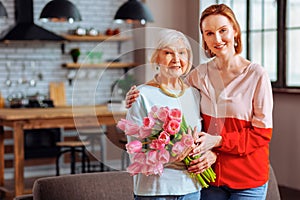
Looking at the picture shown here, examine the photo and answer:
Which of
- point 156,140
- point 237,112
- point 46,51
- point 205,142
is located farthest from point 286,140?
point 156,140

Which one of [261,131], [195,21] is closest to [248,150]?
[261,131]

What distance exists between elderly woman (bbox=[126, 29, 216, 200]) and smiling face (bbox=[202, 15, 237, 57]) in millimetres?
84

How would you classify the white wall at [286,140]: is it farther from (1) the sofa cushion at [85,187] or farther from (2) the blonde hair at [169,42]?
(2) the blonde hair at [169,42]

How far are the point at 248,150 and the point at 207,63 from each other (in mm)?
330

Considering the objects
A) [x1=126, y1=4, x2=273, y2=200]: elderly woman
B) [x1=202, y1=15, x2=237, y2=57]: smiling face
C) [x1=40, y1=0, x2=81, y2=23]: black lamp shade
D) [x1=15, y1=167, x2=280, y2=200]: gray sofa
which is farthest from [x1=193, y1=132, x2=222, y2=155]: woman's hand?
[x1=40, y1=0, x2=81, y2=23]: black lamp shade

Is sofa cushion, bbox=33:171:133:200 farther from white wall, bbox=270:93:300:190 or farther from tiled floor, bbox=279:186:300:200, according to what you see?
white wall, bbox=270:93:300:190

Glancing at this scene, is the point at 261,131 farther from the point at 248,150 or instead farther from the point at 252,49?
the point at 252,49

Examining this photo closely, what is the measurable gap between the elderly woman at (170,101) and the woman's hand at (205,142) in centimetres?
3

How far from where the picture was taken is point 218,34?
2.06 metres

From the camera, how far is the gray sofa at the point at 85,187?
2953 mm

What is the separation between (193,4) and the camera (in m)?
8.76

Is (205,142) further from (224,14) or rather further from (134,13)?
(134,13)

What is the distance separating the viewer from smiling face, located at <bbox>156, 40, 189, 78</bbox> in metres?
2.01

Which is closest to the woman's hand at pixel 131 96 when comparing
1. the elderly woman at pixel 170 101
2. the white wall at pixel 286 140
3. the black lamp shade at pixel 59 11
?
the elderly woman at pixel 170 101
